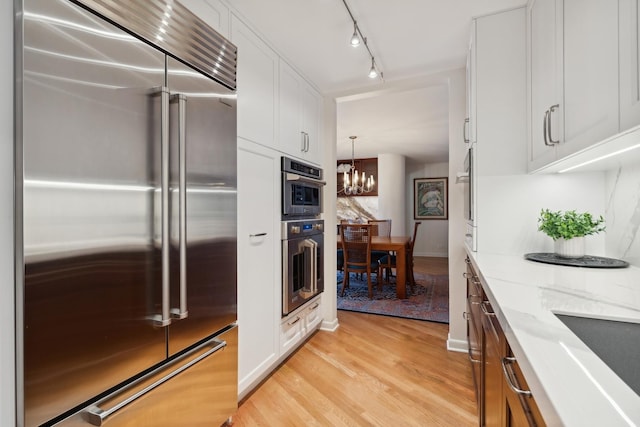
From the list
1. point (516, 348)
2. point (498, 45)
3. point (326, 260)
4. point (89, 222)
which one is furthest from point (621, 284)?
point (326, 260)

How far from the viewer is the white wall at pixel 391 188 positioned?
22.4 feet

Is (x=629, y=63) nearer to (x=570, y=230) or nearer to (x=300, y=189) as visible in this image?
(x=570, y=230)

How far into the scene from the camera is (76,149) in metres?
0.92

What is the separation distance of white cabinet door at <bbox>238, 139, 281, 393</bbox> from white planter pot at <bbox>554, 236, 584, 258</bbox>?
1726 millimetres

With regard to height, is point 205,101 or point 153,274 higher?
point 205,101

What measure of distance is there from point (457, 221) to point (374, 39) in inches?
62.2

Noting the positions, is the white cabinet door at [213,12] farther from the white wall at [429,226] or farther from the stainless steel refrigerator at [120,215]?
the white wall at [429,226]

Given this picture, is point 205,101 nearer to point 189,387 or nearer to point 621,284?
point 189,387

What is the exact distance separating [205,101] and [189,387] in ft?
4.18

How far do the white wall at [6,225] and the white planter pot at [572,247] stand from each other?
225 centimetres

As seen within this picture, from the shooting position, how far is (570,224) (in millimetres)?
1584

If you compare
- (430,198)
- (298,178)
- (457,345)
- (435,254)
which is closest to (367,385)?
(457,345)

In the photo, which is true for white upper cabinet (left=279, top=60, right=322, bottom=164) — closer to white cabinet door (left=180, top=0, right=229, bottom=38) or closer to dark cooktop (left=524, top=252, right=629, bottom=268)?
white cabinet door (left=180, top=0, right=229, bottom=38)

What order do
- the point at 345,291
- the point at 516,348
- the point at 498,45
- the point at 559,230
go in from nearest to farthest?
the point at 516,348
the point at 559,230
the point at 498,45
the point at 345,291
